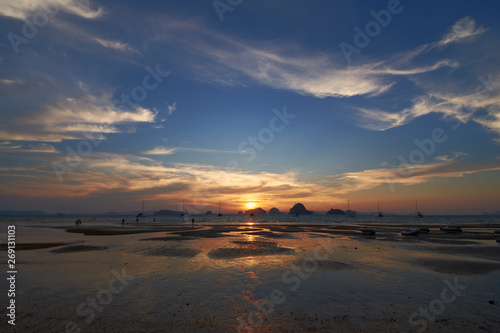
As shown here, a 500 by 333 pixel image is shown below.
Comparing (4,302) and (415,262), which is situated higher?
(4,302)

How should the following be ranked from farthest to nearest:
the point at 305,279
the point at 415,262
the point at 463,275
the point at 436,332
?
the point at 415,262 < the point at 463,275 < the point at 305,279 < the point at 436,332

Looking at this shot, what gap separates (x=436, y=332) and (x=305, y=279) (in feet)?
27.0

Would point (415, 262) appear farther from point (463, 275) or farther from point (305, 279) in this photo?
point (305, 279)

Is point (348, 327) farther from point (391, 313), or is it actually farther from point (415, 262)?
point (415, 262)

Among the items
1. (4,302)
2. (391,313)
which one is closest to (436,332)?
(391,313)

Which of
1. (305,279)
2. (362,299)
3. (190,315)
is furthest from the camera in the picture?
(305,279)

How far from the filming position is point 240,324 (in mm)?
10305

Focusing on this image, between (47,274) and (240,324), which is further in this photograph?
(47,274)

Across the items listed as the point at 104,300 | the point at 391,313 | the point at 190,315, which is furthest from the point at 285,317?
the point at 104,300

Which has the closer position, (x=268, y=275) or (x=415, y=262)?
(x=268, y=275)

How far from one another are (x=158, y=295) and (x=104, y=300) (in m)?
2.70

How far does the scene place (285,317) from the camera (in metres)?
11.1

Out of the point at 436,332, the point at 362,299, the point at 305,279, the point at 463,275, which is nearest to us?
the point at 436,332

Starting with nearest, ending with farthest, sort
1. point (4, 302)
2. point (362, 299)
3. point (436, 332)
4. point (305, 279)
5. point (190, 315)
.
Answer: point (436, 332) < point (190, 315) < point (4, 302) < point (362, 299) < point (305, 279)
